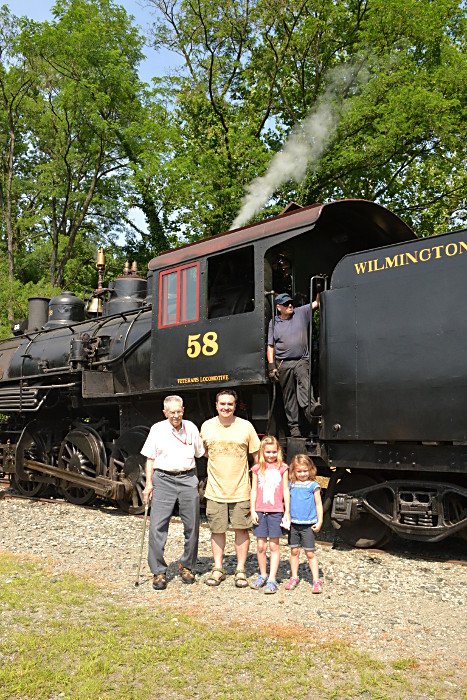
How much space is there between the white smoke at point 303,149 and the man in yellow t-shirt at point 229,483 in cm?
961

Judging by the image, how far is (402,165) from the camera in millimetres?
15320

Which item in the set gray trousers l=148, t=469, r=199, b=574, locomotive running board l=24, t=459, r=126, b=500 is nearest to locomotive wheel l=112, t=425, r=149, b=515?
locomotive running board l=24, t=459, r=126, b=500

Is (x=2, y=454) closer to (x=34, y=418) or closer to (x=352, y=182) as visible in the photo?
(x=34, y=418)

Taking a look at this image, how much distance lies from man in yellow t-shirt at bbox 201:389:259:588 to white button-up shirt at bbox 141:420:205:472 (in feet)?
0.61

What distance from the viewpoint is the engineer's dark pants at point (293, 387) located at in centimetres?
620

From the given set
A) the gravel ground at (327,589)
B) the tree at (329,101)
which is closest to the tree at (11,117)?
the tree at (329,101)

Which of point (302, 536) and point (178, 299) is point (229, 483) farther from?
point (178, 299)

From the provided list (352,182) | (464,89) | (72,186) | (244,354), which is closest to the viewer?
(244,354)

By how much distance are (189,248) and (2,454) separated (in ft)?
19.2

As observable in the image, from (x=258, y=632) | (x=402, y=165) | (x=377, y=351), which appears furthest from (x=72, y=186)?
(x=258, y=632)

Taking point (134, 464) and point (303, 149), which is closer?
point (134, 464)

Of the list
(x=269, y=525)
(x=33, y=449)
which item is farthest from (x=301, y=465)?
(x=33, y=449)

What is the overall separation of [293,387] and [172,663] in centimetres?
334

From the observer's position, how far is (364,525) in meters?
6.32
